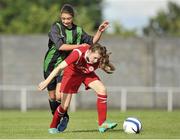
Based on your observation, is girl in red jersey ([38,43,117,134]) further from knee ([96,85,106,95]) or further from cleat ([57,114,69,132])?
cleat ([57,114,69,132])

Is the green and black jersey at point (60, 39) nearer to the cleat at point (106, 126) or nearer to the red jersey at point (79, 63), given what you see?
the red jersey at point (79, 63)

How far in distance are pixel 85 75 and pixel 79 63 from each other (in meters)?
0.27

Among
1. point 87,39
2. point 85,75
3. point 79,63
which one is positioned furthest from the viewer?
point 87,39

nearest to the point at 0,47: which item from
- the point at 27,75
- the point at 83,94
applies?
the point at 27,75

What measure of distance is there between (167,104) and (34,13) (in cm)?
2739

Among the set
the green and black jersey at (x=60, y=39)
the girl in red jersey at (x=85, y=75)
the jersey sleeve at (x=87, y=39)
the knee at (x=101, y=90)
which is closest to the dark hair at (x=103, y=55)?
the girl in red jersey at (x=85, y=75)

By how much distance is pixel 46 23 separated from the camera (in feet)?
197

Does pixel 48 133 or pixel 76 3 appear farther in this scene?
pixel 76 3

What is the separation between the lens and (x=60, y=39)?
13555 mm

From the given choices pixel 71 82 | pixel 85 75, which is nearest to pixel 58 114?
pixel 71 82

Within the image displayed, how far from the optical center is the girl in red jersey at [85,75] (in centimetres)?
1288

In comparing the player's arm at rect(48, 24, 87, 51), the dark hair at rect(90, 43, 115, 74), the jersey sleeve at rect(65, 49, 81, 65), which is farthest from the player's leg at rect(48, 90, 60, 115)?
the dark hair at rect(90, 43, 115, 74)

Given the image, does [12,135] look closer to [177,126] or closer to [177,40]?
[177,126]

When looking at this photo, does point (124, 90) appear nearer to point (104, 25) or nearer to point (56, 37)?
point (104, 25)
